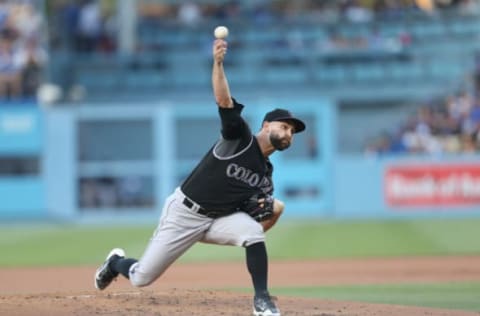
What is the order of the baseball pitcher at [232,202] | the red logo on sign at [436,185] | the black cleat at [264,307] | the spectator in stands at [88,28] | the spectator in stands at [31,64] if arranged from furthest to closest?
the spectator in stands at [88,28] → the spectator in stands at [31,64] → the red logo on sign at [436,185] → the baseball pitcher at [232,202] → the black cleat at [264,307]

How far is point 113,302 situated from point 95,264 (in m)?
5.63

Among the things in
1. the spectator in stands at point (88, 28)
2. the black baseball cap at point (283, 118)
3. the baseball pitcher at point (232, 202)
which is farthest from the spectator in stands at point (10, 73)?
the black baseball cap at point (283, 118)

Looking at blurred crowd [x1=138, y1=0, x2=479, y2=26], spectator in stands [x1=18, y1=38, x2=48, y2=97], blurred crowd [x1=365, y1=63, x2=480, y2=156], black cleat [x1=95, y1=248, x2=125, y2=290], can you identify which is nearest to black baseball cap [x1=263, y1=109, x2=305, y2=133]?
black cleat [x1=95, y1=248, x2=125, y2=290]

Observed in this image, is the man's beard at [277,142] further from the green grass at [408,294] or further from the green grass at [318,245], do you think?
the green grass at [318,245]

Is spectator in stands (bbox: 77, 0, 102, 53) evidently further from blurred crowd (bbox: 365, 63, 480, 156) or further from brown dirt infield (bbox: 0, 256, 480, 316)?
brown dirt infield (bbox: 0, 256, 480, 316)

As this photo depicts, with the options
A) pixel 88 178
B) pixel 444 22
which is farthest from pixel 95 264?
pixel 444 22

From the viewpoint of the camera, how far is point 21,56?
24.2 m

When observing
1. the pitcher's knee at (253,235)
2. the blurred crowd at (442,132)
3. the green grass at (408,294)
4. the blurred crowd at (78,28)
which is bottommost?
the green grass at (408,294)

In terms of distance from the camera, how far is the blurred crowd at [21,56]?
24047 mm

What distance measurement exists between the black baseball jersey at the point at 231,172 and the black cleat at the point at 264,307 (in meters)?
0.76

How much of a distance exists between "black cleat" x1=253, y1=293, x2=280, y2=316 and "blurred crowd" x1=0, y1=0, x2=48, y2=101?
57.2ft

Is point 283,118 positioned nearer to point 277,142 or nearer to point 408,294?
point 277,142

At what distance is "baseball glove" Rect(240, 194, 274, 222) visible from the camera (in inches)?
310

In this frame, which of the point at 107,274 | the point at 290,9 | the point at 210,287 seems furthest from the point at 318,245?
the point at 290,9
